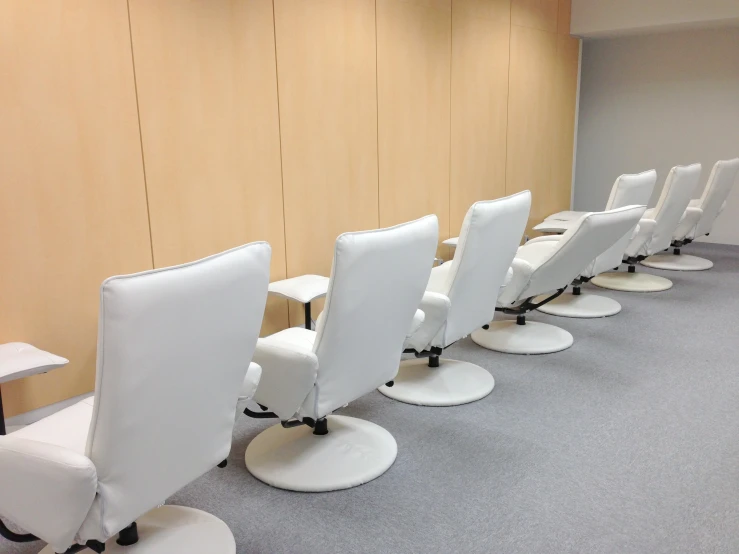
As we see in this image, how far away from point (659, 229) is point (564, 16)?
112 inches

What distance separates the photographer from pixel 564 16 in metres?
6.86

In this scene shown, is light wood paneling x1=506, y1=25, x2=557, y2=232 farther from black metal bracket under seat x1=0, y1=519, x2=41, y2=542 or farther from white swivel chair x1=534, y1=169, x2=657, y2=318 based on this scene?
black metal bracket under seat x1=0, y1=519, x2=41, y2=542

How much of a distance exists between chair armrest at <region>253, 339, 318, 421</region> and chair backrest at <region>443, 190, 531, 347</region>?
981 millimetres

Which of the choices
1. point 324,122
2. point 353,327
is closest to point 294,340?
point 353,327

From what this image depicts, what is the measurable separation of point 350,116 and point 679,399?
8.96 feet

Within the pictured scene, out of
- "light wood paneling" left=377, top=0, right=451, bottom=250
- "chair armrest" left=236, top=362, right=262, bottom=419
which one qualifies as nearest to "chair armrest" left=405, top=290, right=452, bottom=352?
"chair armrest" left=236, top=362, right=262, bottom=419

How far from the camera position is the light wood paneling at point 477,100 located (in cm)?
550

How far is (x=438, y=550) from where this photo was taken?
2.14 metres

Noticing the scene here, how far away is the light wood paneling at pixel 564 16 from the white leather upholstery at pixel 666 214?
2.35m

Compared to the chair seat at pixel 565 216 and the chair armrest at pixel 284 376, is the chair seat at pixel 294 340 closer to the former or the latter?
the chair armrest at pixel 284 376

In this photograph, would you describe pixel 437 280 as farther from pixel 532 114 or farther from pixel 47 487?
pixel 532 114

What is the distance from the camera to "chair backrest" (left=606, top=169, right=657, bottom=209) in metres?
4.50

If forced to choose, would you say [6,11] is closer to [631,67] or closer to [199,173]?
[199,173]

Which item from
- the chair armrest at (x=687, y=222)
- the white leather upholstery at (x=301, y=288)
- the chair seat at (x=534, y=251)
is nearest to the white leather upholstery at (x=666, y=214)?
the chair armrest at (x=687, y=222)
